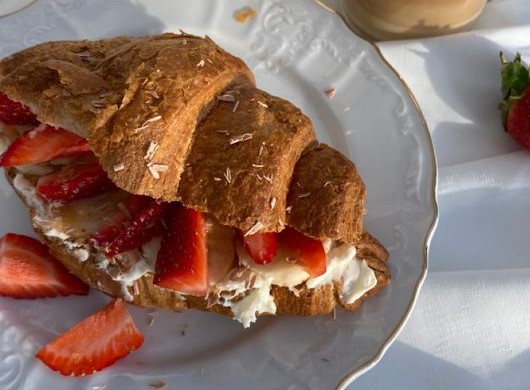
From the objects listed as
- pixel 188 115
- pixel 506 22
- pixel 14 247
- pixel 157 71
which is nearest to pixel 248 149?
pixel 188 115

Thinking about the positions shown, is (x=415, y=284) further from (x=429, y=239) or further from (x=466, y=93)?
(x=466, y=93)

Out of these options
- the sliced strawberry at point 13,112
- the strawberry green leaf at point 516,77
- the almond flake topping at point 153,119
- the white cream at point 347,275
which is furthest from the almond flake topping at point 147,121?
the strawberry green leaf at point 516,77

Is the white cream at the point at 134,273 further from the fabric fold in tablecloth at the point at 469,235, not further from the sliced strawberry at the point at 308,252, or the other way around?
the fabric fold in tablecloth at the point at 469,235

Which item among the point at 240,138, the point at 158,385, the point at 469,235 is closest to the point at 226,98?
the point at 240,138

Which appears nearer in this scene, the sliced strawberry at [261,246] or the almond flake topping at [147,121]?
the almond flake topping at [147,121]

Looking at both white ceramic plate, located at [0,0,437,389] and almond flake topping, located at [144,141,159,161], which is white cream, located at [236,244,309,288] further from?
almond flake topping, located at [144,141,159,161]
